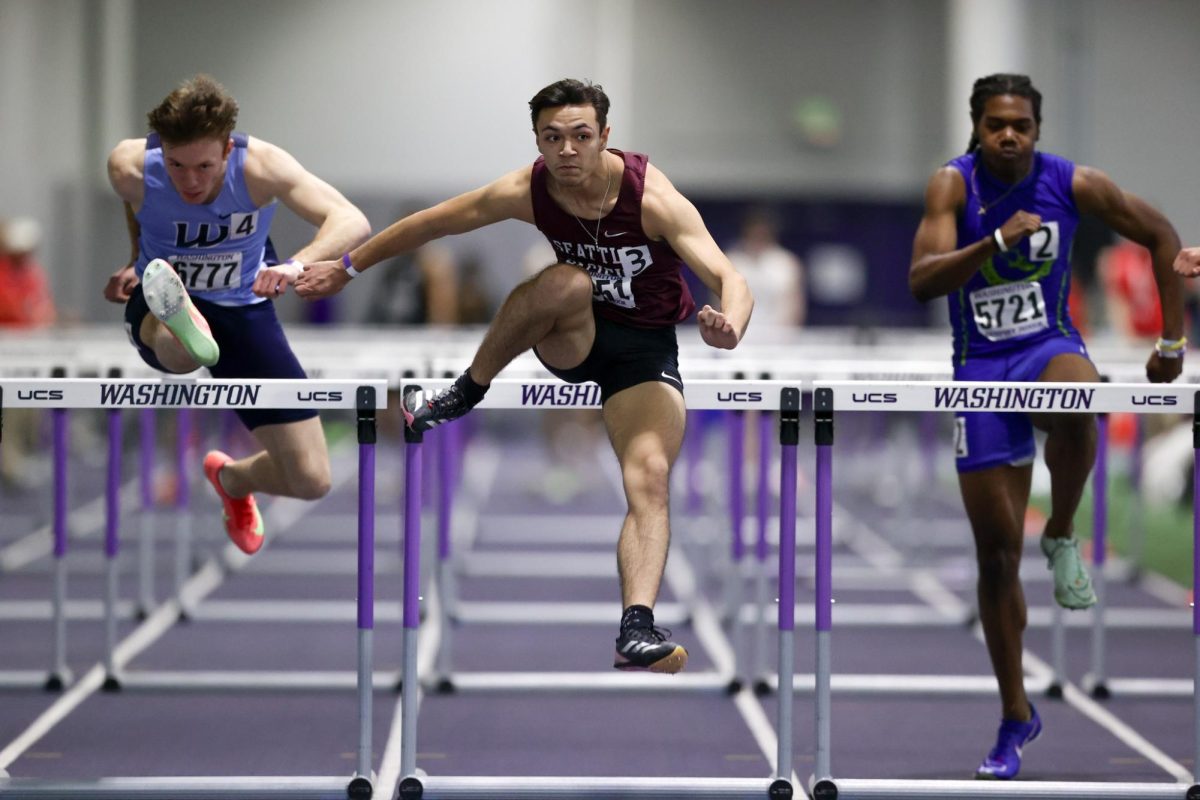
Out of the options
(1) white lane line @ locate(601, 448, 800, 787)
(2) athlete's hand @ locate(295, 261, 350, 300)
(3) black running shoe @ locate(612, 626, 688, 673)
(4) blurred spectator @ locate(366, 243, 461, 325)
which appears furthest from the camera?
(4) blurred spectator @ locate(366, 243, 461, 325)

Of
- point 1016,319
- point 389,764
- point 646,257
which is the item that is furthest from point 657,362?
point 389,764

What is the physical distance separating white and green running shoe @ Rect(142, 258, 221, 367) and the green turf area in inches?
242

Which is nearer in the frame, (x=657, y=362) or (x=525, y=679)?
(x=657, y=362)

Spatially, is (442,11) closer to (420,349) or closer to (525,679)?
(420,349)

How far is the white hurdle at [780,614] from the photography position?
4801 mm

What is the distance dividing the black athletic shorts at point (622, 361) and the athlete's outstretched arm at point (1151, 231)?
4.94ft

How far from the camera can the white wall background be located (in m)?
20.4

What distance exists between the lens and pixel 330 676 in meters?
7.14

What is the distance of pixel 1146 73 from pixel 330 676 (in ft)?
54.1

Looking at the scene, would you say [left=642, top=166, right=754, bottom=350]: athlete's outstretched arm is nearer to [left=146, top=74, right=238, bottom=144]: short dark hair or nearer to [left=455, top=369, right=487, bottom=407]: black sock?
[left=455, top=369, right=487, bottom=407]: black sock

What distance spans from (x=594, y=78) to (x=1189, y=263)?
670 inches

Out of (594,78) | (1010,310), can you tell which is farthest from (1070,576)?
(594,78)

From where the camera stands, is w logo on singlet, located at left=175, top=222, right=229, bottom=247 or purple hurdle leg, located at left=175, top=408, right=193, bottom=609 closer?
w logo on singlet, located at left=175, top=222, right=229, bottom=247

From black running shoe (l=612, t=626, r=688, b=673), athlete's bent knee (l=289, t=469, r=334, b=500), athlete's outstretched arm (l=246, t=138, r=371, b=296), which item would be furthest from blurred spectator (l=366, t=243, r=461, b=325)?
black running shoe (l=612, t=626, r=688, b=673)
